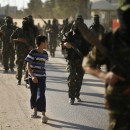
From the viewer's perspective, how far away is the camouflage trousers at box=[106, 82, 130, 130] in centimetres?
390

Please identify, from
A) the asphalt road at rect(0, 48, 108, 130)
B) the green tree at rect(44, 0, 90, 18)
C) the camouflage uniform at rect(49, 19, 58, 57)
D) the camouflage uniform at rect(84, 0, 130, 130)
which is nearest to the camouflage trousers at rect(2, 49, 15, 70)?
the asphalt road at rect(0, 48, 108, 130)

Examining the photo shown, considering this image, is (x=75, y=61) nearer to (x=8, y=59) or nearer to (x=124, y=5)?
(x=124, y=5)

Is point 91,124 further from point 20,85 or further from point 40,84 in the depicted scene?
point 20,85

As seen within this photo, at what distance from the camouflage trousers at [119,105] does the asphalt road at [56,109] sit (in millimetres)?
3678

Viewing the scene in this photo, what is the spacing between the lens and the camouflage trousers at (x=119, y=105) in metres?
3.90

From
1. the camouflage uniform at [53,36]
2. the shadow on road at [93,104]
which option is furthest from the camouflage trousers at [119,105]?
the camouflage uniform at [53,36]

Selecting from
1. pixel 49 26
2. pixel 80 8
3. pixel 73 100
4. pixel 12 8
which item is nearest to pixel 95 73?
pixel 73 100

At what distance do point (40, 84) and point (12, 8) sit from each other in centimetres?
10488

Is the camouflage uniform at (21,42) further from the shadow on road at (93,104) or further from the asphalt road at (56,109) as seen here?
the shadow on road at (93,104)

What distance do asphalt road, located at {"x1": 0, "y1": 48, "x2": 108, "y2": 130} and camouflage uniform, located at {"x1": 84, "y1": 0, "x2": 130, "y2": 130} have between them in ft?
12.1

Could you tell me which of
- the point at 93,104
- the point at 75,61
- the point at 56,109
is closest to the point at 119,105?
the point at 56,109

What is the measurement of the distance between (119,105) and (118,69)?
33 centimetres

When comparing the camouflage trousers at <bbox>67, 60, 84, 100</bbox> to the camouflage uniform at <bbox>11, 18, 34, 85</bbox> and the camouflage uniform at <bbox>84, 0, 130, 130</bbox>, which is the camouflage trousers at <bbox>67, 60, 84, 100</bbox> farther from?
the camouflage uniform at <bbox>84, 0, 130, 130</bbox>

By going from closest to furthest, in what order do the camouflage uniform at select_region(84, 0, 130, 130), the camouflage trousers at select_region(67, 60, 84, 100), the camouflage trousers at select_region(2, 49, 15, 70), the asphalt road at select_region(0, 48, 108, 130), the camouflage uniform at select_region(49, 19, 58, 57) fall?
the camouflage uniform at select_region(84, 0, 130, 130), the asphalt road at select_region(0, 48, 108, 130), the camouflage trousers at select_region(67, 60, 84, 100), the camouflage trousers at select_region(2, 49, 15, 70), the camouflage uniform at select_region(49, 19, 58, 57)
